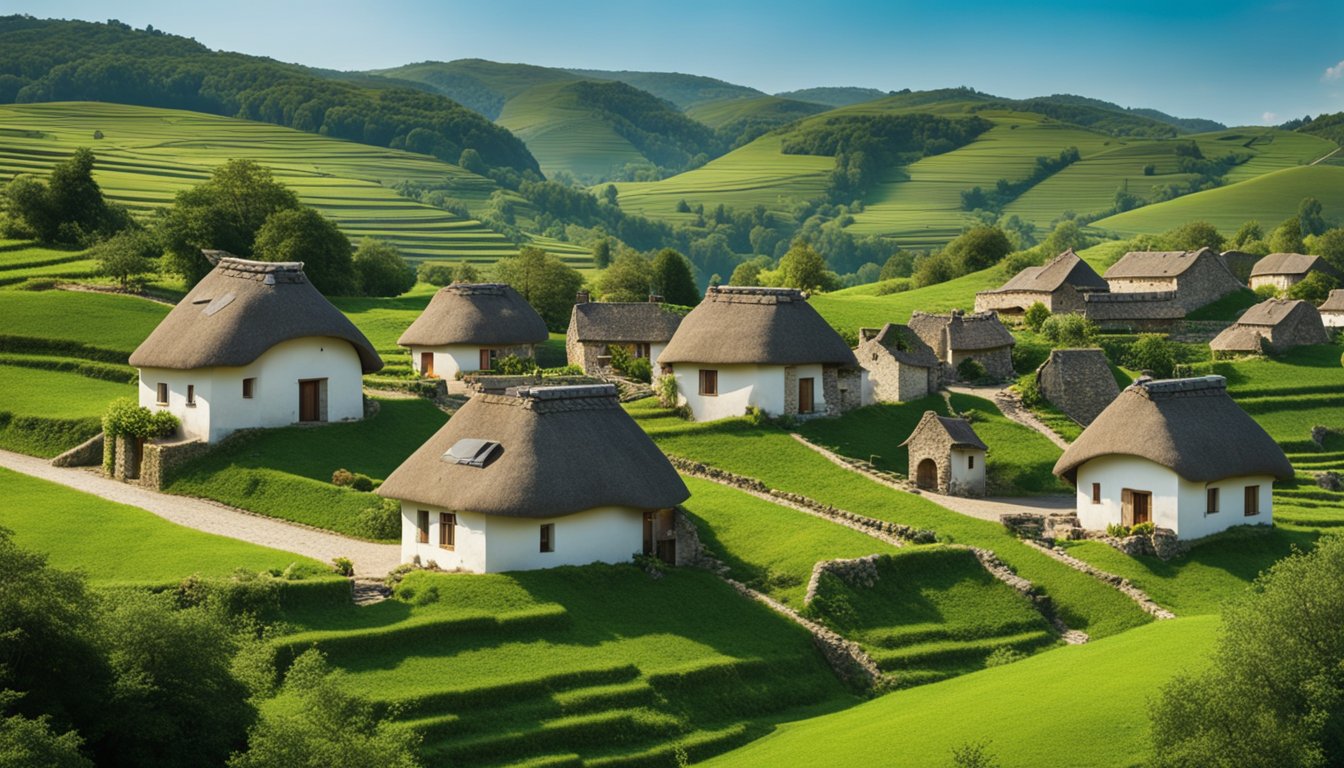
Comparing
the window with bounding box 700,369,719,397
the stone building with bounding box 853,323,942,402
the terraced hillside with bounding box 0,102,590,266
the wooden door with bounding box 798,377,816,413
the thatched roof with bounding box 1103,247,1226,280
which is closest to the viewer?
the window with bounding box 700,369,719,397

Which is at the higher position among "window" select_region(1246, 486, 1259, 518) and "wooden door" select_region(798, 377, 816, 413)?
"wooden door" select_region(798, 377, 816, 413)

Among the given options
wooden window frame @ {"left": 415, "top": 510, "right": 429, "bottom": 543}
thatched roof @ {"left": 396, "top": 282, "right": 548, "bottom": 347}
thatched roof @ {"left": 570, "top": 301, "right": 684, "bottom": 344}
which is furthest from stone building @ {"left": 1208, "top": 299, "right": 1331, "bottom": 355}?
wooden window frame @ {"left": 415, "top": 510, "right": 429, "bottom": 543}

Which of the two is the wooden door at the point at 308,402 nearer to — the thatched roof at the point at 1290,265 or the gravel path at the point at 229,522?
the gravel path at the point at 229,522

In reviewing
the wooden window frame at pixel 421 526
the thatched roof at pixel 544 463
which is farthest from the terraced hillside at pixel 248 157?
the wooden window frame at pixel 421 526

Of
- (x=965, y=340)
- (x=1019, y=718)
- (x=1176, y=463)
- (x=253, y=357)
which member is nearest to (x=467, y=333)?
(x=253, y=357)

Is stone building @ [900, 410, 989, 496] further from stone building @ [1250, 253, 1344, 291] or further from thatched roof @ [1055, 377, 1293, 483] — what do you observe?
stone building @ [1250, 253, 1344, 291]
